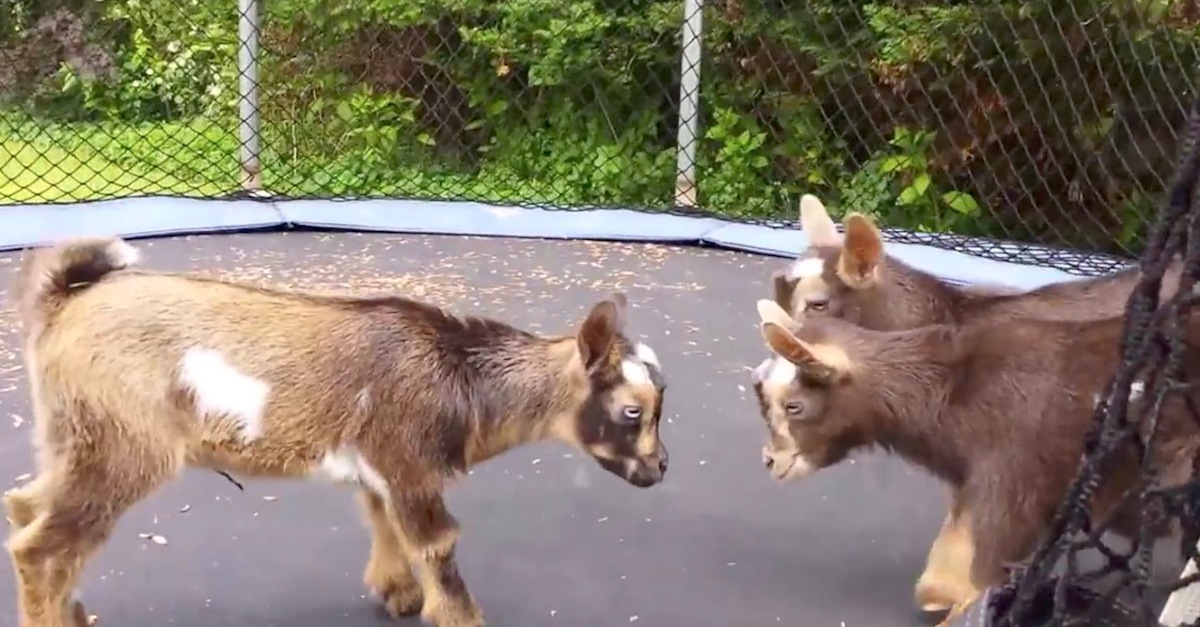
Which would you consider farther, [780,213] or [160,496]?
[780,213]

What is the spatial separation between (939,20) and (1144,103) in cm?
85

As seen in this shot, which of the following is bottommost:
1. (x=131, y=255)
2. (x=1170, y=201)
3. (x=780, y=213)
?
(x=780, y=213)

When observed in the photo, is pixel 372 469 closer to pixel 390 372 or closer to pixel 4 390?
pixel 390 372

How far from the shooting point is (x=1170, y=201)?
1670mm

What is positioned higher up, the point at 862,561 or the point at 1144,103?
the point at 1144,103

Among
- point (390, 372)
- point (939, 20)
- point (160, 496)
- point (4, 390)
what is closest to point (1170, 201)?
point (390, 372)

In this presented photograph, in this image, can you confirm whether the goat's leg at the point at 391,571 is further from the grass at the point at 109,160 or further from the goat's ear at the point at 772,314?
the grass at the point at 109,160

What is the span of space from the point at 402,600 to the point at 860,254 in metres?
1.16

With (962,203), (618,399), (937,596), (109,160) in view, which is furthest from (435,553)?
(109,160)

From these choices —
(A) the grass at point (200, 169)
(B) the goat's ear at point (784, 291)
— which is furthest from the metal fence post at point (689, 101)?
(B) the goat's ear at point (784, 291)

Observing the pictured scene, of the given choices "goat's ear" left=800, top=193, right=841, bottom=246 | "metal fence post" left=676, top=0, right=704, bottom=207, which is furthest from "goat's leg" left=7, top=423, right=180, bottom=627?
"metal fence post" left=676, top=0, right=704, bottom=207

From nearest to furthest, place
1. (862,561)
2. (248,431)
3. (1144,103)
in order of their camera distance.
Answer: (248,431) → (862,561) → (1144,103)

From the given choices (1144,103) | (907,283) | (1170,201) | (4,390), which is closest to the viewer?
(1170,201)

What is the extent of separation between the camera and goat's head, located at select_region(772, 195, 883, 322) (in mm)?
2969
